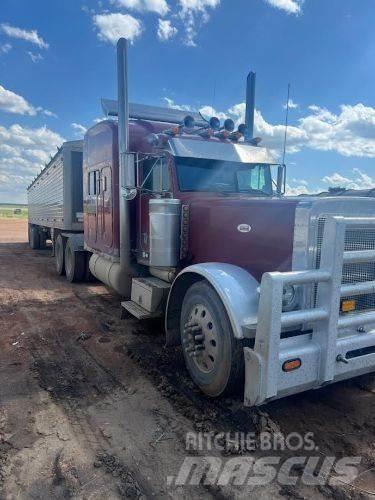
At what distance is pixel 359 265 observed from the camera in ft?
10.9

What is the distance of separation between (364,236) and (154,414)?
2.35 meters

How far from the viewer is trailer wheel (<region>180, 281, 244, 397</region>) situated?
3.26 metres

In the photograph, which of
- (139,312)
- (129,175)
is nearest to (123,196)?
(129,175)

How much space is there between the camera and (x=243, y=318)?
3086 mm

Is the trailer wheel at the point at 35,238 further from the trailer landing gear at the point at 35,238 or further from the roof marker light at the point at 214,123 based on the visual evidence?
the roof marker light at the point at 214,123

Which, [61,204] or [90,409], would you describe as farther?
[61,204]

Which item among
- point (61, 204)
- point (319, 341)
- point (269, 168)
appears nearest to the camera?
point (319, 341)

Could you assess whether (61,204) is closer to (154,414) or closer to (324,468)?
(154,414)

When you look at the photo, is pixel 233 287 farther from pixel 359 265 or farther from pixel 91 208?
pixel 91 208

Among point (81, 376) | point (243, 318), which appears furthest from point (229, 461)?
point (81, 376)

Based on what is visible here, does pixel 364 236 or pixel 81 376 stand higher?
pixel 364 236

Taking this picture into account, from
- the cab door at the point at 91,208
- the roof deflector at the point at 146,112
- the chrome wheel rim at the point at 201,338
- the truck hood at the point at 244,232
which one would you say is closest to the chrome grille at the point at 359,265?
the truck hood at the point at 244,232

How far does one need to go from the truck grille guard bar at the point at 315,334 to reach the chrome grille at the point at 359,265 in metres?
0.13
